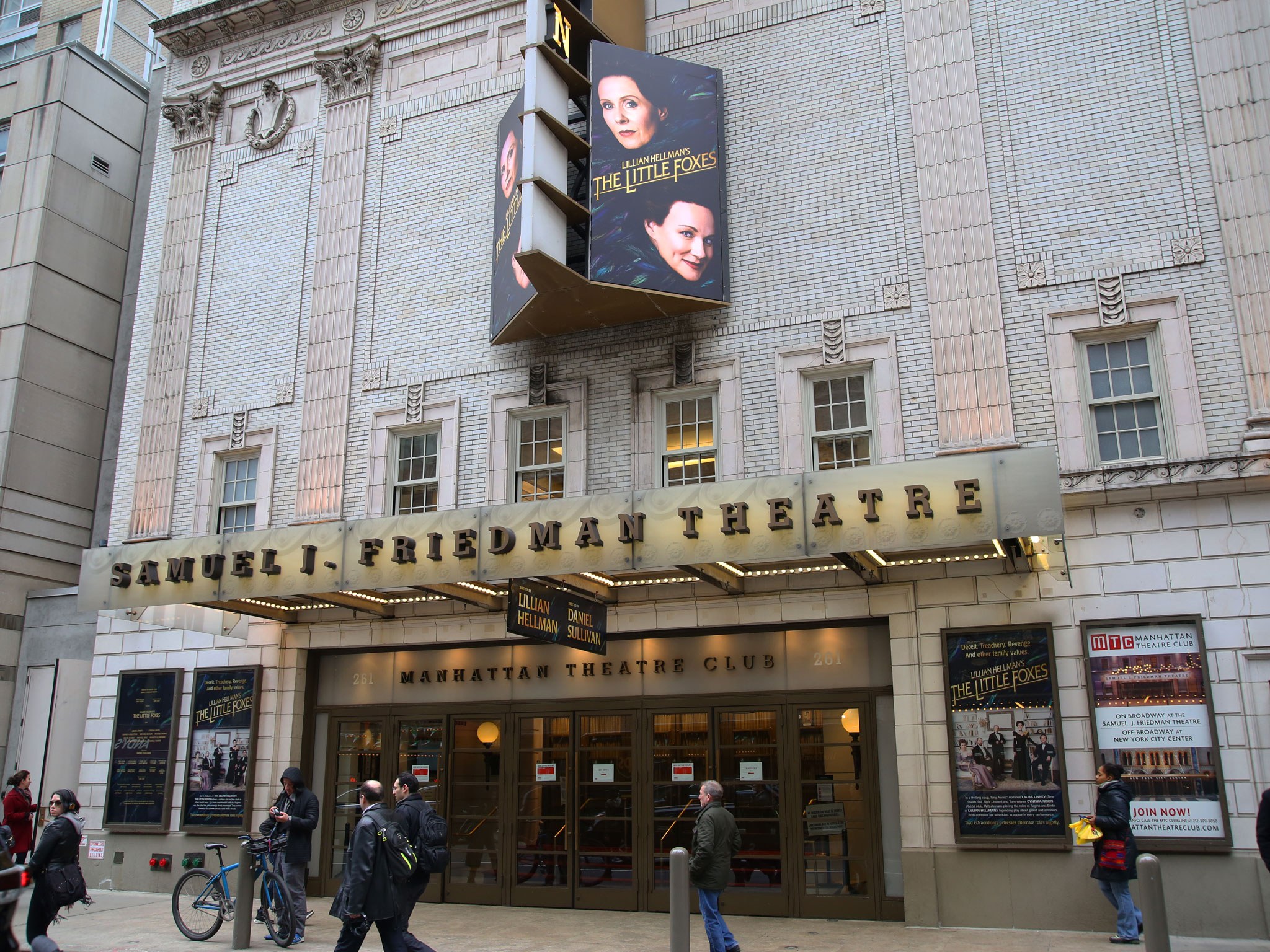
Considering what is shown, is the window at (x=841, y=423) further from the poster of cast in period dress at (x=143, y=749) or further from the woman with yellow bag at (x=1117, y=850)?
the poster of cast in period dress at (x=143, y=749)

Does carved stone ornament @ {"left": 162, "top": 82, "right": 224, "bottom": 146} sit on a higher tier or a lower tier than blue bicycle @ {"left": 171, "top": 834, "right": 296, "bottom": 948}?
higher

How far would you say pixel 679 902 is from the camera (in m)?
9.84

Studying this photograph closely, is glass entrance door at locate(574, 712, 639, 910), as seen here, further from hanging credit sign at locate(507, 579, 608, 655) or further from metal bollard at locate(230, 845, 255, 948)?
metal bollard at locate(230, 845, 255, 948)

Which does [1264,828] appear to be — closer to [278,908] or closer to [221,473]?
[278,908]

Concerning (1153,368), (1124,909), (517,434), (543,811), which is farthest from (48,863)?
(1153,368)

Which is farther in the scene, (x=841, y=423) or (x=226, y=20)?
(x=226, y=20)

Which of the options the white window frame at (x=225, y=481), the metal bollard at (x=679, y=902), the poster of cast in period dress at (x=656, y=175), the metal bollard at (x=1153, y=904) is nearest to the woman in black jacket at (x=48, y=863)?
the metal bollard at (x=679, y=902)

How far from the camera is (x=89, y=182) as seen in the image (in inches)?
898

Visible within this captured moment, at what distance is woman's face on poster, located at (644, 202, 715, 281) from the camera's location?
15.6 metres

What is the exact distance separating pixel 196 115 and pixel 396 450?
8.88 meters

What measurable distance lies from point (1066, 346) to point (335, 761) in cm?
1252

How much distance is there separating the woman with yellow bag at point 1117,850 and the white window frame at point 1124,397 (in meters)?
3.92

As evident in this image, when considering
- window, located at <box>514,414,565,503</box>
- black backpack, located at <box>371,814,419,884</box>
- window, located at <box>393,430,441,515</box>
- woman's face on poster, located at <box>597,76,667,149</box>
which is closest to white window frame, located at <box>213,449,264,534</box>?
window, located at <box>393,430,441,515</box>

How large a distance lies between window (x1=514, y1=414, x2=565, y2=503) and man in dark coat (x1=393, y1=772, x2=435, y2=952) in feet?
22.3
